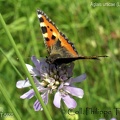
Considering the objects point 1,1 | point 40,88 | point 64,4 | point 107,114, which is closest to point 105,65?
point 107,114

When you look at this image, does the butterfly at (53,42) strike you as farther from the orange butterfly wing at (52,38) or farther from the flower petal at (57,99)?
the flower petal at (57,99)

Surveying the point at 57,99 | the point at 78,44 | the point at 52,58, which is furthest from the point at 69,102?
the point at 78,44

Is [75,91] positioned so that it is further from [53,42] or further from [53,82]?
[53,42]

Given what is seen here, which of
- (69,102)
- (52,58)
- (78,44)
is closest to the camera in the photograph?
(69,102)

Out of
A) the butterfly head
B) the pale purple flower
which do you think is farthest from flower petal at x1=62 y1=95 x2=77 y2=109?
the butterfly head

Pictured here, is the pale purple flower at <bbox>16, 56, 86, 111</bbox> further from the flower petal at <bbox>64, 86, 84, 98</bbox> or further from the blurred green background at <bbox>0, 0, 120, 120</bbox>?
the blurred green background at <bbox>0, 0, 120, 120</bbox>
